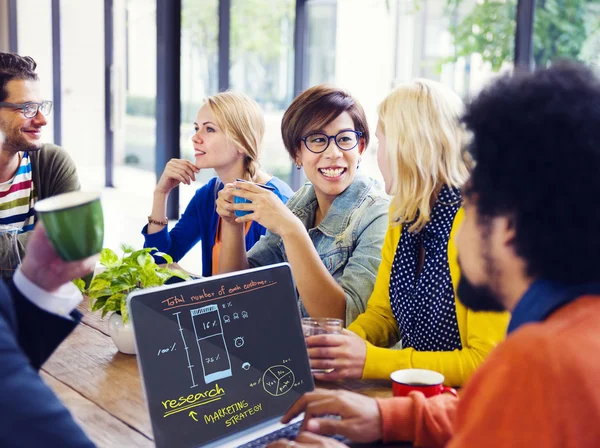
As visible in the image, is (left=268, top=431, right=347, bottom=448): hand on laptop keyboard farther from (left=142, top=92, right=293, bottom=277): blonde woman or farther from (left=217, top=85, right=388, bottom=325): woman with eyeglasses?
(left=142, top=92, right=293, bottom=277): blonde woman

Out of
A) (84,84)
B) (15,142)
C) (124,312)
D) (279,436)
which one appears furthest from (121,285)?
(84,84)

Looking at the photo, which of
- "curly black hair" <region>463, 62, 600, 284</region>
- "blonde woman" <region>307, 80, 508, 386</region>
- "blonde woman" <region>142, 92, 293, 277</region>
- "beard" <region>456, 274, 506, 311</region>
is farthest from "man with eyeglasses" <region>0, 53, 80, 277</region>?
"curly black hair" <region>463, 62, 600, 284</region>

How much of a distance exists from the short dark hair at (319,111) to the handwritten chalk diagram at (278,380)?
3.23 feet

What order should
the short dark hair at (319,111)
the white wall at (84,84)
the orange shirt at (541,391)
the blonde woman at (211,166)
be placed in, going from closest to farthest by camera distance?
1. the orange shirt at (541,391)
2. the short dark hair at (319,111)
3. the blonde woman at (211,166)
4. the white wall at (84,84)

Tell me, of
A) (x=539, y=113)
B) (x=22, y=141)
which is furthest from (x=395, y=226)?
(x=22, y=141)

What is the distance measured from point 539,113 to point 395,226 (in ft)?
2.94

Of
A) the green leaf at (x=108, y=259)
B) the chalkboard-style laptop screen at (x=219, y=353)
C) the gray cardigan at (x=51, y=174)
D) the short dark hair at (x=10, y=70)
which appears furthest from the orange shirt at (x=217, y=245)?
the chalkboard-style laptop screen at (x=219, y=353)

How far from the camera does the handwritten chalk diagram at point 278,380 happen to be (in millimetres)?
1239

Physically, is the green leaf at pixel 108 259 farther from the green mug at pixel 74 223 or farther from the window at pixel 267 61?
the window at pixel 267 61

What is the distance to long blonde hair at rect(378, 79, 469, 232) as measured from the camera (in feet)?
5.12

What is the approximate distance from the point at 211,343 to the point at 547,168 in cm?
66

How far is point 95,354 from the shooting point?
5.14ft

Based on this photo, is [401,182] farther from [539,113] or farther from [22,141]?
[22,141]

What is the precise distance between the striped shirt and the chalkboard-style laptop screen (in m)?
1.53
